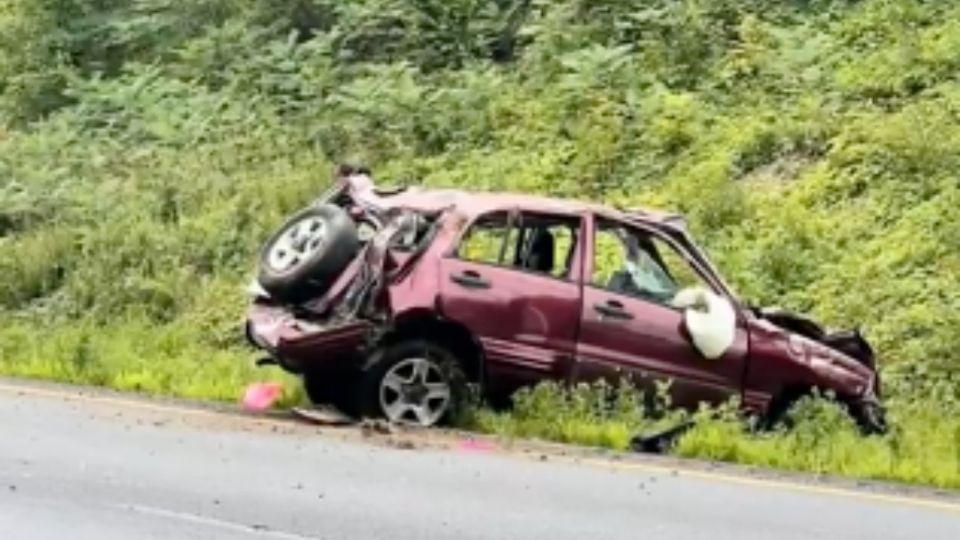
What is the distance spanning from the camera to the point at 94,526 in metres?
8.18

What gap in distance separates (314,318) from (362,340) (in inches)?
20.5

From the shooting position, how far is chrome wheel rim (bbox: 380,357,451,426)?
11.5 metres

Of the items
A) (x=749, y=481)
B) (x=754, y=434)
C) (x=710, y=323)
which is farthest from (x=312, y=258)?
(x=749, y=481)

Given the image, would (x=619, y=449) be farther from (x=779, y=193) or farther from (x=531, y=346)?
(x=779, y=193)

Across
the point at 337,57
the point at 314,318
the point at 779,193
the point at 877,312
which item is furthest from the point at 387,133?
the point at 314,318

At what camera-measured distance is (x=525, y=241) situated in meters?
12.3

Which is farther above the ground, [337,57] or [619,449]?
[337,57]

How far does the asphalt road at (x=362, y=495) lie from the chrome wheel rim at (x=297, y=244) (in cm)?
128

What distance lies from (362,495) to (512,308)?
9.62ft

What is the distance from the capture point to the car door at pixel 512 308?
38.2 feet

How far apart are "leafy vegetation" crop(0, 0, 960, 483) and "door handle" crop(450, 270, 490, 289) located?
1.38 metres

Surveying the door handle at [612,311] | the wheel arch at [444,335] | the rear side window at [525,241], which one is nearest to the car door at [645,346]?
the door handle at [612,311]

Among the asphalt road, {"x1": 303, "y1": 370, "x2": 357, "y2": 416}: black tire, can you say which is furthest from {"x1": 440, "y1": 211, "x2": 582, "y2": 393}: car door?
the asphalt road

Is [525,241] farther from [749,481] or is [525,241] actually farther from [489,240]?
[749,481]
